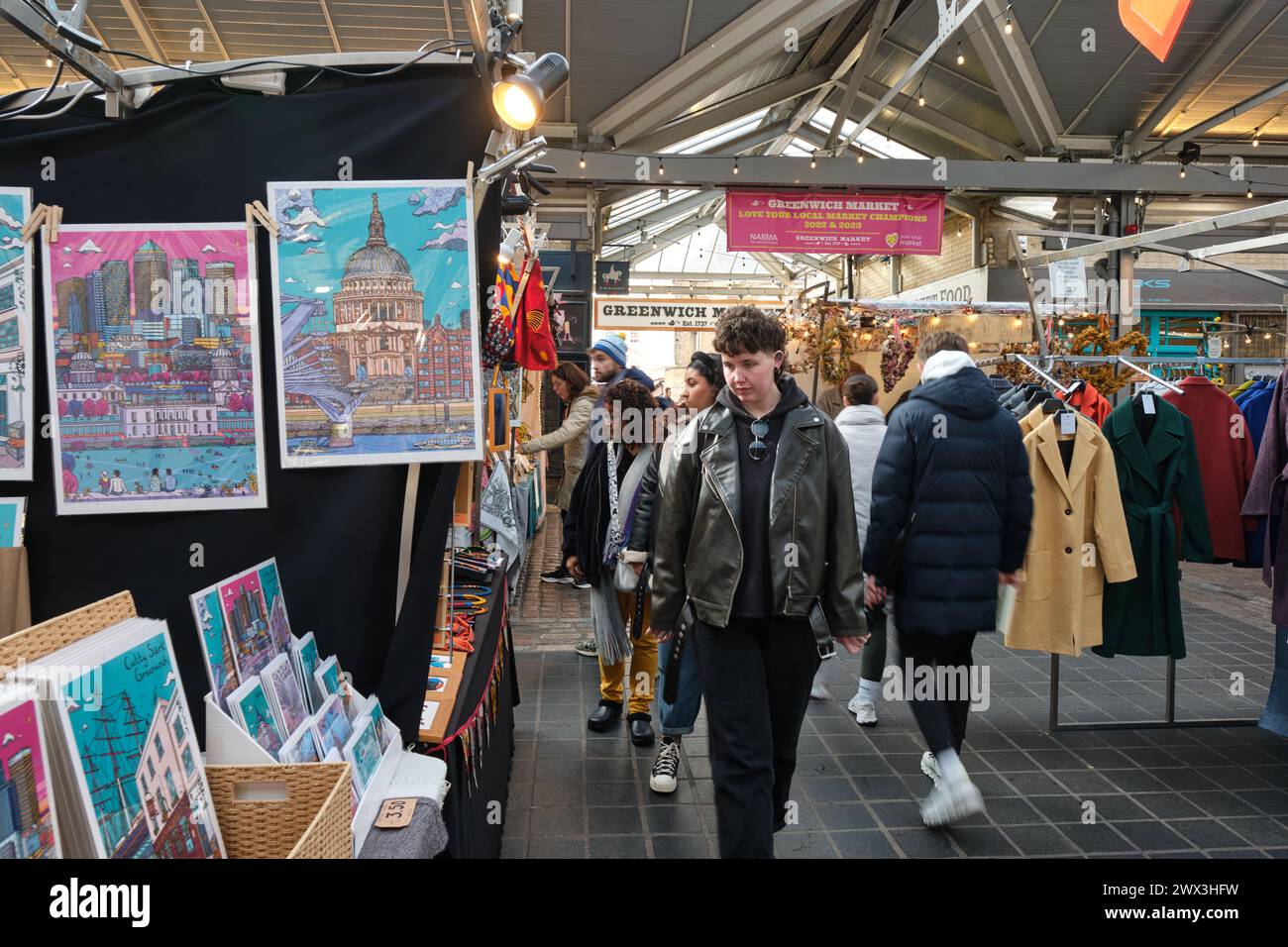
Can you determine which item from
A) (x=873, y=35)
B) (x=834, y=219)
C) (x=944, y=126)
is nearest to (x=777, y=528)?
(x=834, y=219)

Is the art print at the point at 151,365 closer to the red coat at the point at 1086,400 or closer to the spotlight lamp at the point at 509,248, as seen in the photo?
the spotlight lamp at the point at 509,248

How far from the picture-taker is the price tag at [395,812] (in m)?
1.70

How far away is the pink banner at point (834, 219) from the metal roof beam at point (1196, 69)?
3.08 metres

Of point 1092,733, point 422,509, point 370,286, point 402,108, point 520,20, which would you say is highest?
point 520,20

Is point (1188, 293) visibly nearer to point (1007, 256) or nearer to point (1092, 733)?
point (1007, 256)

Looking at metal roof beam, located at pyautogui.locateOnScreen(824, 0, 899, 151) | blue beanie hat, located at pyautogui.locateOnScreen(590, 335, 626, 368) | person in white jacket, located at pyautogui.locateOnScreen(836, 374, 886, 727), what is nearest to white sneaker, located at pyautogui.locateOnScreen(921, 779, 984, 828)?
person in white jacket, located at pyautogui.locateOnScreen(836, 374, 886, 727)

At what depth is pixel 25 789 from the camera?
1.08 metres

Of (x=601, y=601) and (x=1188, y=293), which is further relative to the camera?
(x=1188, y=293)

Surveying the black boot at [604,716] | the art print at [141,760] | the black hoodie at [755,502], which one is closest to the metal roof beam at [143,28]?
the black boot at [604,716]

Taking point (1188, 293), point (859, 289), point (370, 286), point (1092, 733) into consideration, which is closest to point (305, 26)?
point (370, 286)

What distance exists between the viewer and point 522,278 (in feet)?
10.0

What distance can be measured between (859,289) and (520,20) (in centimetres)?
1944

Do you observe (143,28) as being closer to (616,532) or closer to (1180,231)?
(616,532)

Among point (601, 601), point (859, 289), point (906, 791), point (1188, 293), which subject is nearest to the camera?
point (906, 791)
